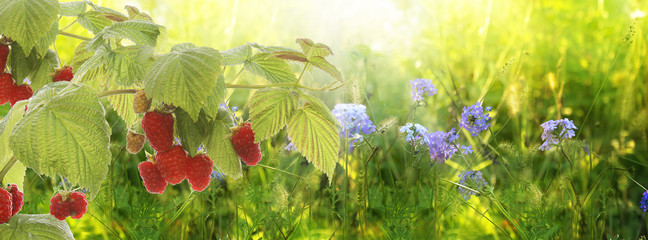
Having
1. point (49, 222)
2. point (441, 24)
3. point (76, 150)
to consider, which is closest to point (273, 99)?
point (76, 150)

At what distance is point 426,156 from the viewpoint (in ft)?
7.43

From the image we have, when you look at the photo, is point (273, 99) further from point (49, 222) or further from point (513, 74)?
point (513, 74)

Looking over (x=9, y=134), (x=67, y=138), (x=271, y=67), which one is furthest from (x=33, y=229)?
(x=271, y=67)

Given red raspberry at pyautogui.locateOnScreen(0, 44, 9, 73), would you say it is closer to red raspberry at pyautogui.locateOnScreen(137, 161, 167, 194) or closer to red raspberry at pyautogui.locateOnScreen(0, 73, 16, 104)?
red raspberry at pyautogui.locateOnScreen(0, 73, 16, 104)

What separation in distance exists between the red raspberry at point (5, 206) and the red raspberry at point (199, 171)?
0.30m

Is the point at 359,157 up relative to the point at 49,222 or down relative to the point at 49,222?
up

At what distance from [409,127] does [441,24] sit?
5.97 ft

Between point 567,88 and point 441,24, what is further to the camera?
point 441,24

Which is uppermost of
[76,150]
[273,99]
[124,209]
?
[273,99]

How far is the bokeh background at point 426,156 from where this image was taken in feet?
7.19

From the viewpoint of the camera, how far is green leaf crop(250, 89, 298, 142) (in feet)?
2.79

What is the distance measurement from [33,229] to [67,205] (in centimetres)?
10

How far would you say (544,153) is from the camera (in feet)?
9.09

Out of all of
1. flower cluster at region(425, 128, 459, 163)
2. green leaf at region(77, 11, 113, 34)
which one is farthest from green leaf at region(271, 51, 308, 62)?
flower cluster at region(425, 128, 459, 163)
